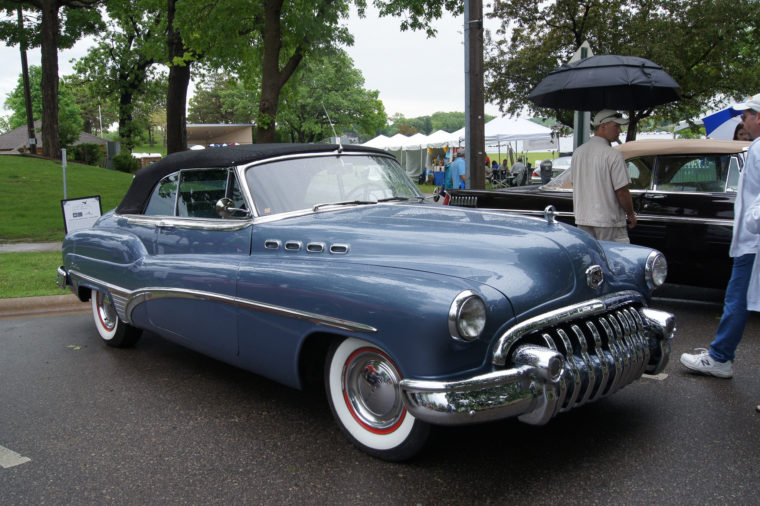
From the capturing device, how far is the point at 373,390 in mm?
3039

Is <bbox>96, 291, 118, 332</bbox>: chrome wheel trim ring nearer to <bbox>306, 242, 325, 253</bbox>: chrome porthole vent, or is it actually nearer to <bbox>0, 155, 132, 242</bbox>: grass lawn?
<bbox>306, 242, 325, 253</bbox>: chrome porthole vent

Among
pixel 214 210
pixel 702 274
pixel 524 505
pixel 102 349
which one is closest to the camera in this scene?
pixel 524 505

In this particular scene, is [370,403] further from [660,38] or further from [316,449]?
[660,38]

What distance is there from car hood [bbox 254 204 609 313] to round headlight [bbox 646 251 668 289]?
1.47 ft

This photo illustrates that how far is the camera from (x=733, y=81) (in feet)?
55.4

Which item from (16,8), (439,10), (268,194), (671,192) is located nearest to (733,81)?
(439,10)

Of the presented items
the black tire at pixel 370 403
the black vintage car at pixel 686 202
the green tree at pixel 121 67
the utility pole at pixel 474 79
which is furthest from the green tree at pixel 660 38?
the green tree at pixel 121 67

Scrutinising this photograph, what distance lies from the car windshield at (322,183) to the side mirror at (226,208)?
12 centimetres

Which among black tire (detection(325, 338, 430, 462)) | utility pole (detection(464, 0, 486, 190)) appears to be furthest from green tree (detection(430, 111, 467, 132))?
black tire (detection(325, 338, 430, 462))

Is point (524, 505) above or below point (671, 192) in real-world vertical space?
below

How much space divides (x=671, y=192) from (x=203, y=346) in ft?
15.3

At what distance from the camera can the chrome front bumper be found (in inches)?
101

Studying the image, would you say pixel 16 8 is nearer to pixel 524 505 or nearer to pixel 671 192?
pixel 671 192

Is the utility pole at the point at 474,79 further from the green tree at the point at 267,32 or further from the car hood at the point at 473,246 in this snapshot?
the green tree at the point at 267,32
